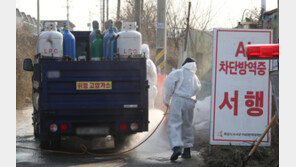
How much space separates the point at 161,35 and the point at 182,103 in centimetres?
1042

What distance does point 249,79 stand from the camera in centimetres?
790

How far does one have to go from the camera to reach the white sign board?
789 cm

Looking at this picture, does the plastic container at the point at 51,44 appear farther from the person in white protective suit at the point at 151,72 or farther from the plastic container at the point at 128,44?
the person in white protective suit at the point at 151,72

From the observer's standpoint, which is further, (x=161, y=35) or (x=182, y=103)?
(x=161, y=35)

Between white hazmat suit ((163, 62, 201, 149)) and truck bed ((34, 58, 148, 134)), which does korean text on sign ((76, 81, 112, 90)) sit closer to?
truck bed ((34, 58, 148, 134))

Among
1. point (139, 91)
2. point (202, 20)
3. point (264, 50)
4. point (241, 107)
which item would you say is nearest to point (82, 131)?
point (139, 91)

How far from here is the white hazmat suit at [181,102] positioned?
8500 millimetres

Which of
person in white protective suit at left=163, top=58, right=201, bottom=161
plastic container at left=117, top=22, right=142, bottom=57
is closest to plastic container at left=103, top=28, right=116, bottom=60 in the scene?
plastic container at left=117, top=22, right=142, bottom=57

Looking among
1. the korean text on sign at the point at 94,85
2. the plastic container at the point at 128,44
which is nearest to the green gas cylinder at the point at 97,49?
the plastic container at the point at 128,44

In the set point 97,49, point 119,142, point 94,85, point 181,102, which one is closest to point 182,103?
point 181,102

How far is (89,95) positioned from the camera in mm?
8500

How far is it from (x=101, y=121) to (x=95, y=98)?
1.39 ft

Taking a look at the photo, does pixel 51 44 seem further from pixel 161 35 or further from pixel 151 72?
pixel 161 35

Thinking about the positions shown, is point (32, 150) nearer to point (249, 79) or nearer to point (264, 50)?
point (249, 79)
